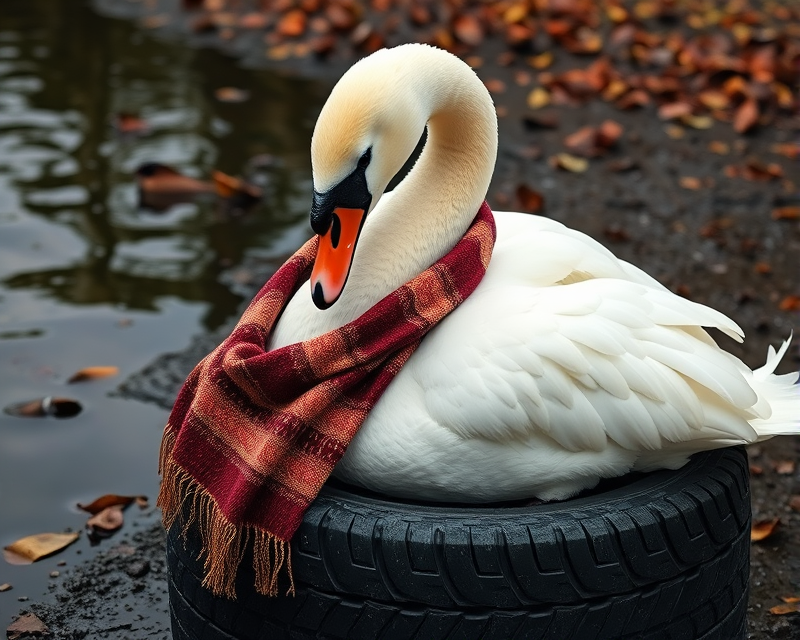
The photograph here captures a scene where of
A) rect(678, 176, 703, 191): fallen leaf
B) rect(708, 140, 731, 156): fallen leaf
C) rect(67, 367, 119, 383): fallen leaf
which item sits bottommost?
rect(67, 367, 119, 383): fallen leaf

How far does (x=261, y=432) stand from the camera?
1.87 m

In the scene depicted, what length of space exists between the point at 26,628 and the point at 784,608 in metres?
1.78

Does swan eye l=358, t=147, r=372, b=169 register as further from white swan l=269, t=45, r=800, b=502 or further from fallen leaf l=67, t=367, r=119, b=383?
fallen leaf l=67, t=367, r=119, b=383

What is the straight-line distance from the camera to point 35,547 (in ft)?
8.87

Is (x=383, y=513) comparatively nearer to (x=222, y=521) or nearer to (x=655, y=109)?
(x=222, y=521)

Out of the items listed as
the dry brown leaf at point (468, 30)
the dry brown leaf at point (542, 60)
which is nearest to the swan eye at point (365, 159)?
the dry brown leaf at point (542, 60)

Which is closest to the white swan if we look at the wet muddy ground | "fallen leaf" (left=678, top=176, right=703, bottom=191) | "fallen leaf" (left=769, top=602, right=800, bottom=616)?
"fallen leaf" (left=769, top=602, right=800, bottom=616)

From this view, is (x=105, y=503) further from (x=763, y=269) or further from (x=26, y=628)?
(x=763, y=269)

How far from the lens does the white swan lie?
1.77 metres

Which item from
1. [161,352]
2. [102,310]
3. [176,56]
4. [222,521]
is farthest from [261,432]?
[176,56]

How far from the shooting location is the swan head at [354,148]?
1746mm

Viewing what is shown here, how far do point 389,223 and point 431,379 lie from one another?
37cm

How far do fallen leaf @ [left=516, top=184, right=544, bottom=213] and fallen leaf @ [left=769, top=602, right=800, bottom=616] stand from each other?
243cm

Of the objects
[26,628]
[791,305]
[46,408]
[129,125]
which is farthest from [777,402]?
[129,125]
